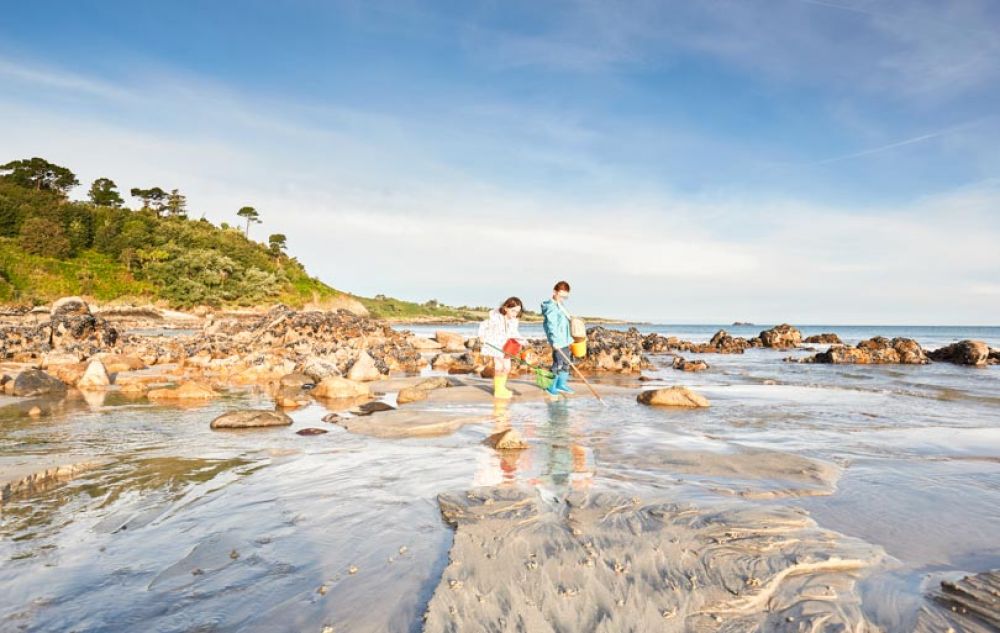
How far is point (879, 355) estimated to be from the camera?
2953 cm

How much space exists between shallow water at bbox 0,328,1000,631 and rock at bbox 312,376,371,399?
89.8 inches

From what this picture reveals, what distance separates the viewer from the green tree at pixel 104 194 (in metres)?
90.5

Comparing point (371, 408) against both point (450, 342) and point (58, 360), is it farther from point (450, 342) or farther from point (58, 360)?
point (450, 342)

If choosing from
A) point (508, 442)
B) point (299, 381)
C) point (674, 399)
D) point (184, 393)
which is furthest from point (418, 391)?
point (508, 442)

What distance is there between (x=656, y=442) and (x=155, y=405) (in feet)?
34.7

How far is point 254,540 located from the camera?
14.0ft

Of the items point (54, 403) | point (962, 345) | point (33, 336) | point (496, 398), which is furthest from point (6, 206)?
point (962, 345)

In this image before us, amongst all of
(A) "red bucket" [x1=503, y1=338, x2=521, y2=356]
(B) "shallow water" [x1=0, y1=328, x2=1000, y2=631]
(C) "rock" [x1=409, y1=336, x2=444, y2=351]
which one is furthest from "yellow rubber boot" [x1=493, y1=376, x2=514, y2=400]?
(C) "rock" [x1=409, y1=336, x2=444, y2=351]

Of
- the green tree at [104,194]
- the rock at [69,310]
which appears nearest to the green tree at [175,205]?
the green tree at [104,194]

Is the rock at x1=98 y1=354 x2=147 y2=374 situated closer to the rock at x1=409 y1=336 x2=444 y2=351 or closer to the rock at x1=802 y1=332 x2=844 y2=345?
the rock at x1=409 y1=336 x2=444 y2=351

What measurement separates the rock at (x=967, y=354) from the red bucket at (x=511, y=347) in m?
28.2

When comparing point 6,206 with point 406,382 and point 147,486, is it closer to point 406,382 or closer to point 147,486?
point 406,382

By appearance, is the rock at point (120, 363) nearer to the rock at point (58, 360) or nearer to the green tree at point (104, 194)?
the rock at point (58, 360)

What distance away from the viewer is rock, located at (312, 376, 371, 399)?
44.2 feet
